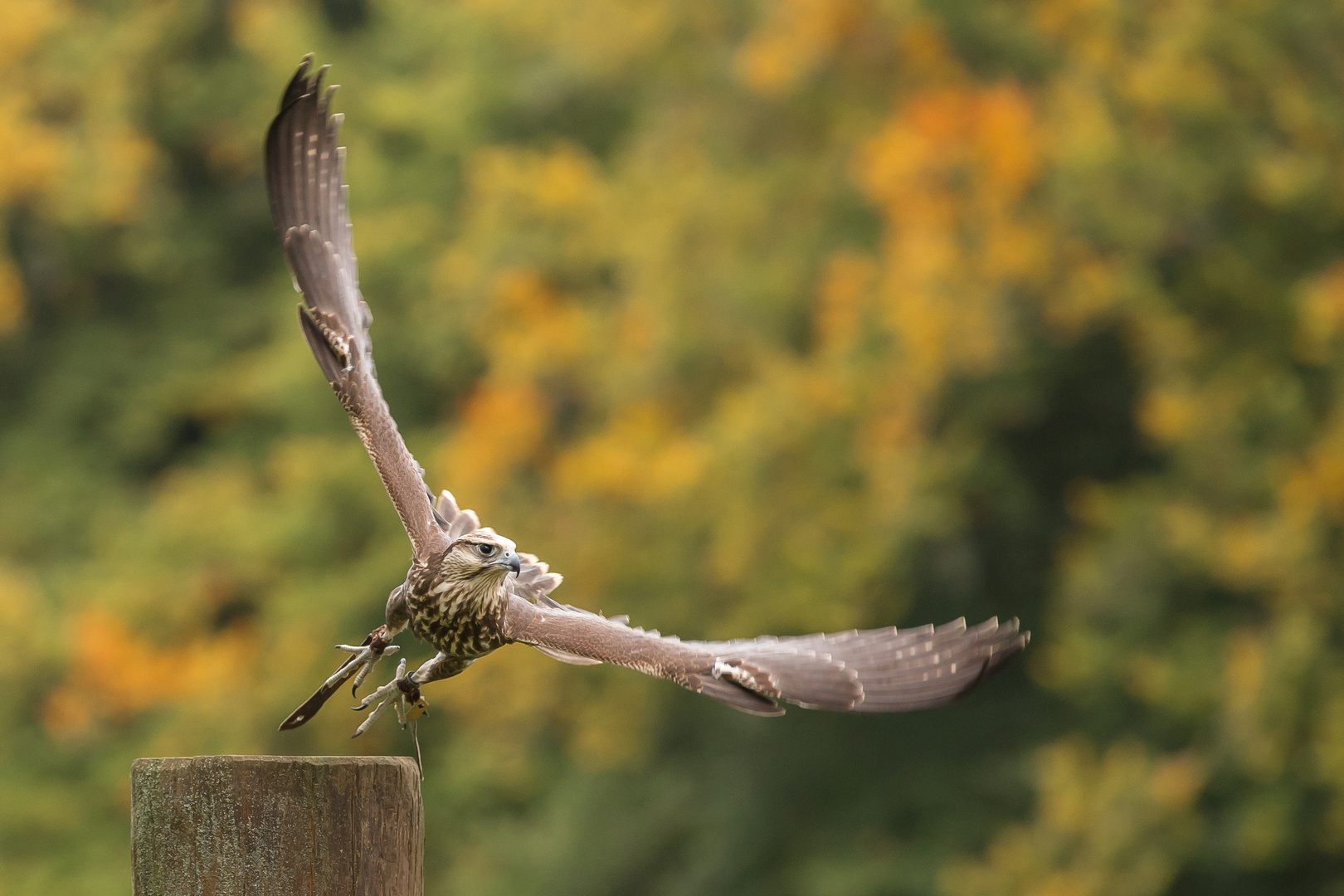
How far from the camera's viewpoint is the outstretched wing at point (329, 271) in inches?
157

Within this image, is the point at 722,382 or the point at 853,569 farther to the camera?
the point at 722,382

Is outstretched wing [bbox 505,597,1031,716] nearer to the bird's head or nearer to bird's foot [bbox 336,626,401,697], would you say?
Result: the bird's head

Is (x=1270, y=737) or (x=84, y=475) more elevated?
(x=84, y=475)

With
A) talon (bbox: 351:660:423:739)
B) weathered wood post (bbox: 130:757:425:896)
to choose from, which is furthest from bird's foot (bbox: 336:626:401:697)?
weathered wood post (bbox: 130:757:425:896)

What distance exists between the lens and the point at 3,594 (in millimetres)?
14766

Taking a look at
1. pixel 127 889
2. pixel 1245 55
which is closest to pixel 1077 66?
pixel 1245 55

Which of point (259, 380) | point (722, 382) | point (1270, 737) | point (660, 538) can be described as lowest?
point (1270, 737)

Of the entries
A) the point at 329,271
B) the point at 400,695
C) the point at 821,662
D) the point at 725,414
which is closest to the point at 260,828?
the point at 400,695

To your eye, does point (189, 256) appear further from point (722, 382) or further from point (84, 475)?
point (722, 382)

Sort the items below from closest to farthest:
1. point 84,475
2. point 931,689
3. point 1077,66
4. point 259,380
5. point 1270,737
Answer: point 931,689, point 1270,737, point 1077,66, point 259,380, point 84,475

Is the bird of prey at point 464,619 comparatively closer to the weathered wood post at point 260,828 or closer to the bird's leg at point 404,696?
the bird's leg at point 404,696

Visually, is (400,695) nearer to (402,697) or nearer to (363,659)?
(402,697)

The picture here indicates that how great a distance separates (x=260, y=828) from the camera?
9.21 feet

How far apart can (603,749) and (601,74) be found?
19.3 ft
